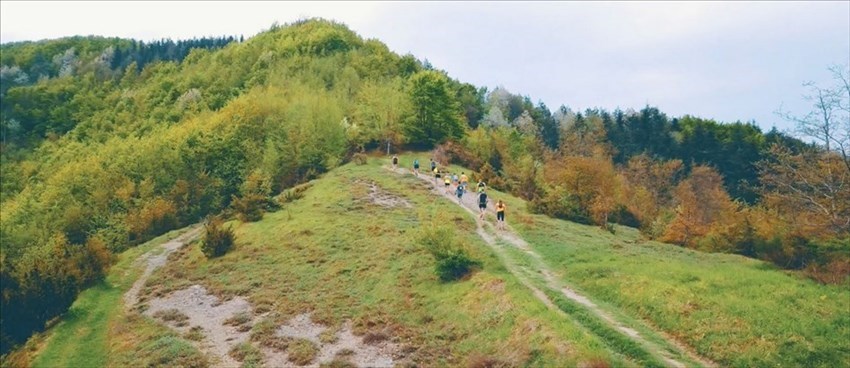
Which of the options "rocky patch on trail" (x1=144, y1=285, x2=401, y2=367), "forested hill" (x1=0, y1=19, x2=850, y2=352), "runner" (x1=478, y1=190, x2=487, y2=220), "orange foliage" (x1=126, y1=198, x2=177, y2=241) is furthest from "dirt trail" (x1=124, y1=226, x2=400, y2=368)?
"orange foliage" (x1=126, y1=198, x2=177, y2=241)

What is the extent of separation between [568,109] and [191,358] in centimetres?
15305

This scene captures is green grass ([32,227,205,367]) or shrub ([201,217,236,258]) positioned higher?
shrub ([201,217,236,258])

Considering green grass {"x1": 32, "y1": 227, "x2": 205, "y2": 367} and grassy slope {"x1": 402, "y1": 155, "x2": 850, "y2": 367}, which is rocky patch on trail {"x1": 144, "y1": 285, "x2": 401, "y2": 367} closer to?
green grass {"x1": 32, "y1": 227, "x2": 205, "y2": 367}

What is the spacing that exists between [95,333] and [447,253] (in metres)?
19.2

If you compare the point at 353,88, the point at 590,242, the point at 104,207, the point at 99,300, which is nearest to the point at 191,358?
the point at 99,300

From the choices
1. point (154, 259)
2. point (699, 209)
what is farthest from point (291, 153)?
point (699, 209)

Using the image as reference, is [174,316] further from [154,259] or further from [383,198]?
[383,198]

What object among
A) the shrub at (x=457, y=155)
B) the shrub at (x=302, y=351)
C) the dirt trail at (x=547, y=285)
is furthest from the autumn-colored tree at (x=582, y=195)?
the shrub at (x=302, y=351)

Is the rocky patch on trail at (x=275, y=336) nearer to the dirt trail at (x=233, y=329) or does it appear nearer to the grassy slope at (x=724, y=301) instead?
the dirt trail at (x=233, y=329)

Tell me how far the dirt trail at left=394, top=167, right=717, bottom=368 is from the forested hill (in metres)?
8.38

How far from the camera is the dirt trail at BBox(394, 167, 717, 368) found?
67.3 ft

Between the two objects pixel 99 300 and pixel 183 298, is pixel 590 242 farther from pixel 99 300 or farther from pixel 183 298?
pixel 99 300

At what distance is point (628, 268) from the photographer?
29.1 meters

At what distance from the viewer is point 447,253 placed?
31391 mm
